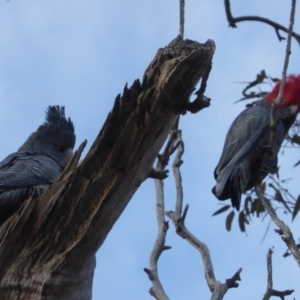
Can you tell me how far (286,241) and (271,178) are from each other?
2436mm

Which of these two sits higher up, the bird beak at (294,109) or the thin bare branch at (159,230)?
the bird beak at (294,109)

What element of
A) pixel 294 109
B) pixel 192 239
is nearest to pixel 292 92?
pixel 294 109

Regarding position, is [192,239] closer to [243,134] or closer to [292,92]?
[243,134]

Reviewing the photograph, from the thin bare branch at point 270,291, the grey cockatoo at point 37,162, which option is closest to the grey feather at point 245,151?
the grey cockatoo at point 37,162

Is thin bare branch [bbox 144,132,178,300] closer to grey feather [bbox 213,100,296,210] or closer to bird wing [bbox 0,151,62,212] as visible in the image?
bird wing [bbox 0,151,62,212]

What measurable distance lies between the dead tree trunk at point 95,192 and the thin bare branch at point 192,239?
40cm

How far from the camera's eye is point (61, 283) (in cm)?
252

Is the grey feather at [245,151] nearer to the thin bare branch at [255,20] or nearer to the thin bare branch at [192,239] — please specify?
the thin bare branch at [255,20]

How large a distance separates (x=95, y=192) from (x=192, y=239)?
53 centimetres

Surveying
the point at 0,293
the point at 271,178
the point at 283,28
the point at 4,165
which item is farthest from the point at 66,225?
the point at 271,178

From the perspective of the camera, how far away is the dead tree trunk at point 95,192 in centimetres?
235

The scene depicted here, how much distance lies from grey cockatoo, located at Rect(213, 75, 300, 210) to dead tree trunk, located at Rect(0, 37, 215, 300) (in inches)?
61.1

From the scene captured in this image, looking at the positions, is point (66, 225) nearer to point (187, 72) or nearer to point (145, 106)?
point (145, 106)

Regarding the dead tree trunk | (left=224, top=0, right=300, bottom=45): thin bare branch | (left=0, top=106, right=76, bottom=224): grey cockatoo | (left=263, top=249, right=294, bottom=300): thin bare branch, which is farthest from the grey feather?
the dead tree trunk
